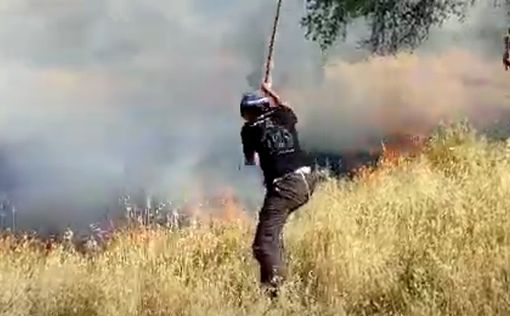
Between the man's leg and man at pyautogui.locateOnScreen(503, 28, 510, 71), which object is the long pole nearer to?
the man's leg

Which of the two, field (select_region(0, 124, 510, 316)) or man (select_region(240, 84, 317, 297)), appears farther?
man (select_region(240, 84, 317, 297))

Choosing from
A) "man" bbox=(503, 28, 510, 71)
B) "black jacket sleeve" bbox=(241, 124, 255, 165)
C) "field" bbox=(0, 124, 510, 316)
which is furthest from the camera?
"man" bbox=(503, 28, 510, 71)

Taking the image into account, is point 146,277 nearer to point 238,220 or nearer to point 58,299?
point 58,299

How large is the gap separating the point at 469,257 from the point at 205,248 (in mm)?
2542

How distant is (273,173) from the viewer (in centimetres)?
942

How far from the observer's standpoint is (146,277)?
A: 9789mm

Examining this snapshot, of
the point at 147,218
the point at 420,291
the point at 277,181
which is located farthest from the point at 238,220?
the point at 420,291

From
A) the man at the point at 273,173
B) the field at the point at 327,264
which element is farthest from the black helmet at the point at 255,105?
the field at the point at 327,264

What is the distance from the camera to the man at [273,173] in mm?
9406

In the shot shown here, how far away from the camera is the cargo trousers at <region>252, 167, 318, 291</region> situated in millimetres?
9398

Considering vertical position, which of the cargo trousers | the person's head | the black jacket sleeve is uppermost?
the person's head

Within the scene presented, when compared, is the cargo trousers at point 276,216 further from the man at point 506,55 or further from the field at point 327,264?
the man at point 506,55

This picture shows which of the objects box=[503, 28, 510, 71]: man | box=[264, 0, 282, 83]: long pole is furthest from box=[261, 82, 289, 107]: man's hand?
box=[503, 28, 510, 71]: man

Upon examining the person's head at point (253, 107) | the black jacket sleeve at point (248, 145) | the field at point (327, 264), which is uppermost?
the person's head at point (253, 107)
